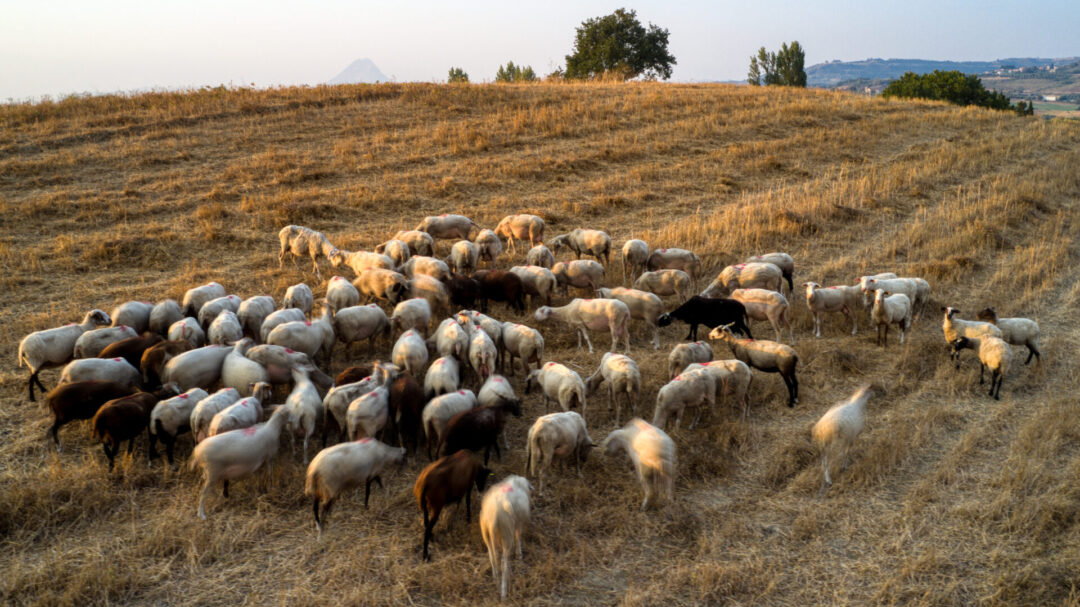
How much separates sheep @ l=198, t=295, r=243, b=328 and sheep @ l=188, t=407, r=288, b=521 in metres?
3.40

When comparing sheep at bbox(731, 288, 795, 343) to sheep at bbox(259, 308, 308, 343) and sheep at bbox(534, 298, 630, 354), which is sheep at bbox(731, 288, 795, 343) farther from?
sheep at bbox(259, 308, 308, 343)

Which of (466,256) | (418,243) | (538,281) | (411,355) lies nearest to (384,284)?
(466,256)

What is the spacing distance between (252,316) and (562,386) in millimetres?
4681

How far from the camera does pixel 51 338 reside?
8.30 m

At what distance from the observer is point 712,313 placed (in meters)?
9.59

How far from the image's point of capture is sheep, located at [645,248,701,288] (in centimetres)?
1184

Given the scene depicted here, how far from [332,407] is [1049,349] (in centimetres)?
950

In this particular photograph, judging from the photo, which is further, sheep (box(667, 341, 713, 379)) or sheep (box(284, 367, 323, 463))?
sheep (box(667, 341, 713, 379))

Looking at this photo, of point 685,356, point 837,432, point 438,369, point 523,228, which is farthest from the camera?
point 523,228

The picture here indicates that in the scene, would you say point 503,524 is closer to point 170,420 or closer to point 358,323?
point 170,420

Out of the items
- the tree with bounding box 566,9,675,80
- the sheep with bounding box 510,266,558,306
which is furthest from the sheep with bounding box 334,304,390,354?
the tree with bounding box 566,9,675,80

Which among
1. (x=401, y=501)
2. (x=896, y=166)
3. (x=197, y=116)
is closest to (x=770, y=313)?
(x=401, y=501)

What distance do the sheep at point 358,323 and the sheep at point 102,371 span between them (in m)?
2.42

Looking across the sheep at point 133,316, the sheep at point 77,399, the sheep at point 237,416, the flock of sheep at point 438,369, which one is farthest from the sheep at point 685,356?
the sheep at point 133,316
